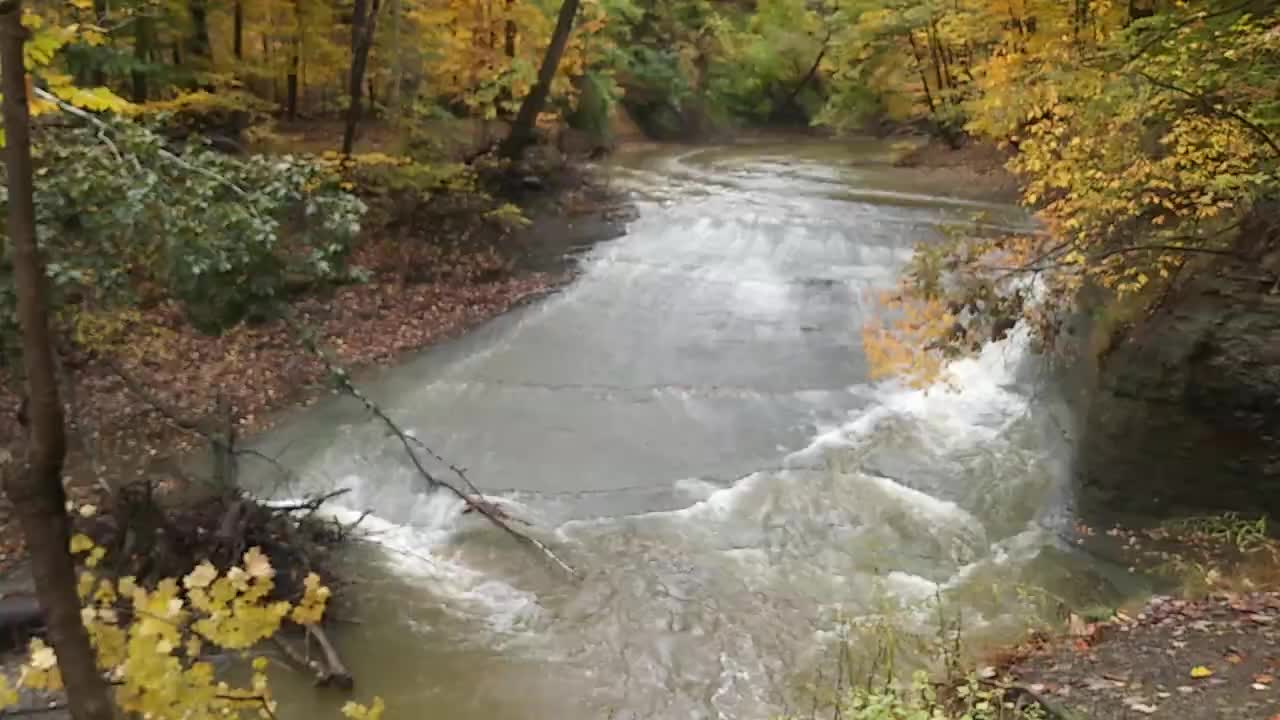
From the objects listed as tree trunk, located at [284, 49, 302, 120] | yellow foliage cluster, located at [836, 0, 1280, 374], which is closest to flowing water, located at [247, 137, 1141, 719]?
yellow foliage cluster, located at [836, 0, 1280, 374]

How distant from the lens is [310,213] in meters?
7.42

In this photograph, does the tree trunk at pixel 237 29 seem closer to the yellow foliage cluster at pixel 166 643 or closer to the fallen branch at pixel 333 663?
the fallen branch at pixel 333 663

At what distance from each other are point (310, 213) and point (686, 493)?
4453 mm

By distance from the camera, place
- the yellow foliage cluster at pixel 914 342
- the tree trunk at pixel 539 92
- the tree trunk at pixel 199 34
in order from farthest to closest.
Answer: the tree trunk at pixel 539 92, the tree trunk at pixel 199 34, the yellow foliage cluster at pixel 914 342

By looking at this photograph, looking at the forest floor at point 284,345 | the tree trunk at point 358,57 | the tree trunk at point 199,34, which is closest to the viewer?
the forest floor at point 284,345

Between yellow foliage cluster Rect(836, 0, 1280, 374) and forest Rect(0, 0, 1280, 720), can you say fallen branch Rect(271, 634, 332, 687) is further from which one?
yellow foliage cluster Rect(836, 0, 1280, 374)

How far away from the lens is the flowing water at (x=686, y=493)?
6844mm

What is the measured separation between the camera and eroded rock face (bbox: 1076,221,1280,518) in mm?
7816

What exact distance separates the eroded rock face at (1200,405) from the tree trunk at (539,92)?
11.7 meters

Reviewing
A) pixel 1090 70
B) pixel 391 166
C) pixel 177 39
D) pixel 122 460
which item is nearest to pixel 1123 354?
pixel 1090 70

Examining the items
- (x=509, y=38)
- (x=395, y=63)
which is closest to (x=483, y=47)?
(x=509, y=38)

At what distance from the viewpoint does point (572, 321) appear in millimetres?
14602

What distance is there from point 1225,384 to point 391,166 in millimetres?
11800

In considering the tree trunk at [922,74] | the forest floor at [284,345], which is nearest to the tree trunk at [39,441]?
the forest floor at [284,345]
